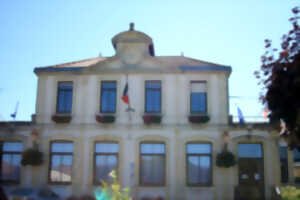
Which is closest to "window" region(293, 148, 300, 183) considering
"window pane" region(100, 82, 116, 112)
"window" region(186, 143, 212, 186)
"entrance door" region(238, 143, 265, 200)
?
"entrance door" region(238, 143, 265, 200)

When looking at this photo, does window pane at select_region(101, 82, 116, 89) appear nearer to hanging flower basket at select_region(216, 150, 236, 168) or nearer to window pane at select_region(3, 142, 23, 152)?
window pane at select_region(3, 142, 23, 152)

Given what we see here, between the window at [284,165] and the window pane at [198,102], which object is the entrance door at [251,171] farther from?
the window pane at [198,102]

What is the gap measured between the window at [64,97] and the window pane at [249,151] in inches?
322

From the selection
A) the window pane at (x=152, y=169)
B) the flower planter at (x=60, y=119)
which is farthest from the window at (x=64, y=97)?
the window pane at (x=152, y=169)

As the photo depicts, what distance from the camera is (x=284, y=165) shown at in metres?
17.5

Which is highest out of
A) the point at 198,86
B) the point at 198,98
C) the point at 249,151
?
the point at 198,86

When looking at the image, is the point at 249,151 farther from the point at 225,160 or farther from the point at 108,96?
the point at 108,96

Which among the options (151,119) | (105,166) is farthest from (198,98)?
(105,166)

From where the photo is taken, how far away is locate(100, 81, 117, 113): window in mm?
18422

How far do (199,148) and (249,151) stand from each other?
2.26 meters

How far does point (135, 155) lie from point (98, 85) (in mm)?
3819

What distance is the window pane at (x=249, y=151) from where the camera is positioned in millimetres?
17620

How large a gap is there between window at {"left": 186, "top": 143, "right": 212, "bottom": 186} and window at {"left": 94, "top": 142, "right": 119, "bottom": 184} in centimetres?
332

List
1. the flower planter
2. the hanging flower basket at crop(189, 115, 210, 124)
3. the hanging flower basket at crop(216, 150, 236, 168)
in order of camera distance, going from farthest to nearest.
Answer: the flower planter → the hanging flower basket at crop(189, 115, 210, 124) → the hanging flower basket at crop(216, 150, 236, 168)
